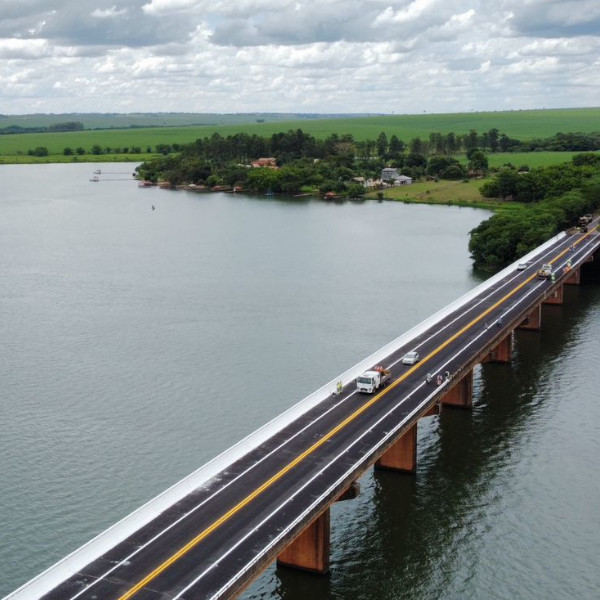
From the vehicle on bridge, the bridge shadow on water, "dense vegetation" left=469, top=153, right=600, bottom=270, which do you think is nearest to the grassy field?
"dense vegetation" left=469, top=153, right=600, bottom=270

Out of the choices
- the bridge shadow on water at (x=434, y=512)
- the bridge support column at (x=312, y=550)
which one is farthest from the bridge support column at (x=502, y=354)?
the bridge support column at (x=312, y=550)

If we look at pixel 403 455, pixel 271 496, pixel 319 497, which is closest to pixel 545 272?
pixel 403 455

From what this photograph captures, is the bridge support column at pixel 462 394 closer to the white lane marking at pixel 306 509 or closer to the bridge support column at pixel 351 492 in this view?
the white lane marking at pixel 306 509

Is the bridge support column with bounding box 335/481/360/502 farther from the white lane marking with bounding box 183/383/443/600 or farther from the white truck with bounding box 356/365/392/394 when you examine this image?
the white truck with bounding box 356/365/392/394

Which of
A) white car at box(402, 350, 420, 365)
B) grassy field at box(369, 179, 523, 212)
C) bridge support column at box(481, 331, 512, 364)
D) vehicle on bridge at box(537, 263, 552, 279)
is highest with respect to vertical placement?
grassy field at box(369, 179, 523, 212)

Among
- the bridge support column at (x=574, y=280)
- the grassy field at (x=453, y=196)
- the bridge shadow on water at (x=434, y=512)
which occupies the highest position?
the grassy field at (x=453, y=196)

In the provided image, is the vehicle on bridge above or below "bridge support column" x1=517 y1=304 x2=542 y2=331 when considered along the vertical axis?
above
